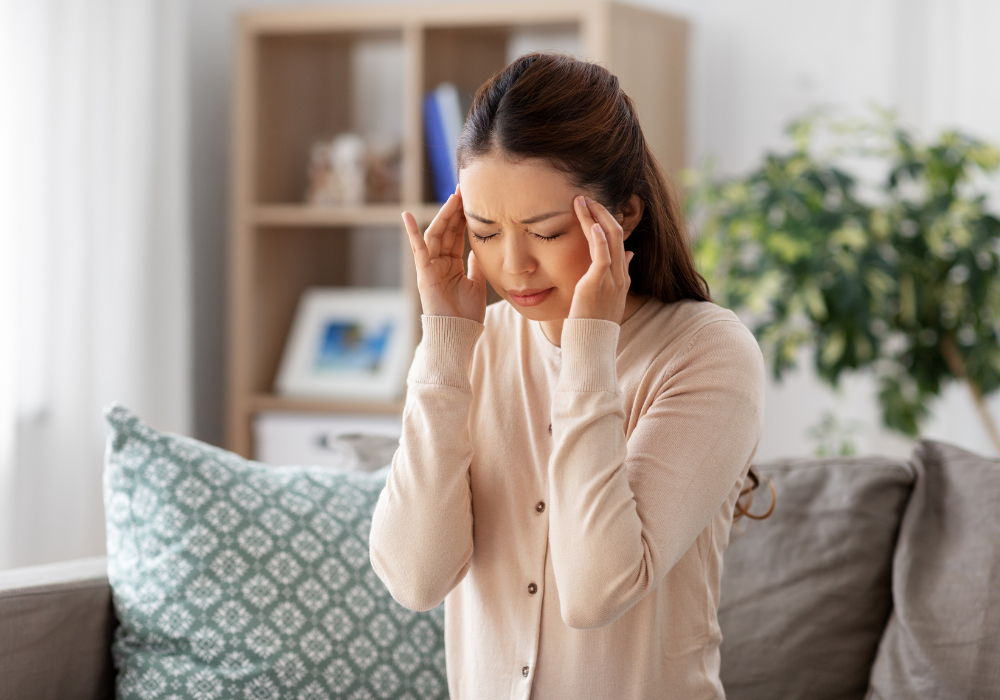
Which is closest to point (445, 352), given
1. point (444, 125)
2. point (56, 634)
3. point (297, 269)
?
point (56, 634)

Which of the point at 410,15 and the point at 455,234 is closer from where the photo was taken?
the point at 455,234

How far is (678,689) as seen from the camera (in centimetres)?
102

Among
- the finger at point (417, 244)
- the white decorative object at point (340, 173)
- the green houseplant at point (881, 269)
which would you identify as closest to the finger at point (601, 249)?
the finger at point (417, 244)

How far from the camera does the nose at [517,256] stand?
37.8 inches

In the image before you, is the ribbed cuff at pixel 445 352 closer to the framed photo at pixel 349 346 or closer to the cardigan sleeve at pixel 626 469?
the cardigan sleeve at pixel 626 469

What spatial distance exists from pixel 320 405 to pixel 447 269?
1.84 metres

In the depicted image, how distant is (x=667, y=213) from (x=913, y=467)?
707 mm

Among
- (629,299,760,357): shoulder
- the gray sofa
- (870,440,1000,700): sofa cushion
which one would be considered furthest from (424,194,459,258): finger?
(870,440,1000,700): sofa cushion

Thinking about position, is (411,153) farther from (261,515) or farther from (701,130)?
(261,515)

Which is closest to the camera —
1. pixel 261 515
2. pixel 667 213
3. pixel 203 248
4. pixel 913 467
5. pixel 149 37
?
pixel 667 213

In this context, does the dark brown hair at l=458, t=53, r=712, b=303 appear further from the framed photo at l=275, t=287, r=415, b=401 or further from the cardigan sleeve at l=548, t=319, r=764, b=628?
the framed photo at l=275, t=287, r=415, b=401

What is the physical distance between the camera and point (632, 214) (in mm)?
1045

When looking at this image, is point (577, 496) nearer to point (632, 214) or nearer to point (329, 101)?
point (632, 214)

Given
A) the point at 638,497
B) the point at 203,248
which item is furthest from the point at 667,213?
the point at 203,248
